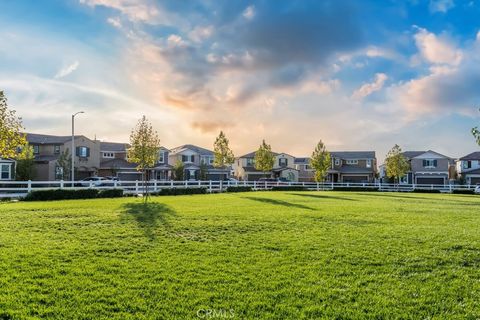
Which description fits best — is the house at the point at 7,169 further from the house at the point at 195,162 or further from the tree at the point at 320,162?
the tree at the point at 320,162

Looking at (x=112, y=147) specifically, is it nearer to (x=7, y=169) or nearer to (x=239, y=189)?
(x=7, y=169)

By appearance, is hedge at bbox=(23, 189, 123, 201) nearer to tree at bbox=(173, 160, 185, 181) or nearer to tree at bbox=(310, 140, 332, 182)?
tree at bbox=(173, 160, 185, 181)

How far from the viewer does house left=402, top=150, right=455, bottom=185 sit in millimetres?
66312

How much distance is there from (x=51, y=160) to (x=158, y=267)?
157 ft

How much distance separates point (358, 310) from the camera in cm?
640

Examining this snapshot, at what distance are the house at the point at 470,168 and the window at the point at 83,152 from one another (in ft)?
A: 197

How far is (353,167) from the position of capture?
73.7 m

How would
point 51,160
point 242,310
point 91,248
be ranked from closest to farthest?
point 242,310 → point 91,248 → point 51,160

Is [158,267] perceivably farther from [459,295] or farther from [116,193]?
[116,193]

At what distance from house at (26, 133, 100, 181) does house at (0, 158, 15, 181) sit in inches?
206

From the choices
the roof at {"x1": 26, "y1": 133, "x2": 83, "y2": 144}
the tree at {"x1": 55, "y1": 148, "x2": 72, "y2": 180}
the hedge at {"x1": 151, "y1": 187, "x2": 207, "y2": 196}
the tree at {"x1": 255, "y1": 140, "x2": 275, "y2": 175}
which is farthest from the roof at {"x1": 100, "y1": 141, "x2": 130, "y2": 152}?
the hedge at {"x1": 151, "y1": 187, "x2": 207, "y2": 196}

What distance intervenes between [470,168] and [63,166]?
64.0 metres

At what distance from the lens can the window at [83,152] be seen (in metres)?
55.4

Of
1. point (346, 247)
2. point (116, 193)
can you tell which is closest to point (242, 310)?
point (346, 247)
